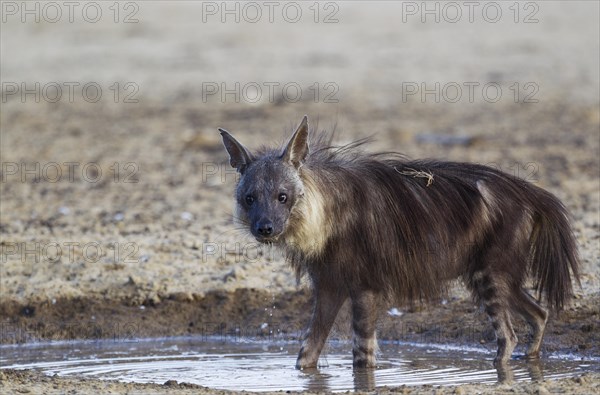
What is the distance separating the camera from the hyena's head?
25.2 ft

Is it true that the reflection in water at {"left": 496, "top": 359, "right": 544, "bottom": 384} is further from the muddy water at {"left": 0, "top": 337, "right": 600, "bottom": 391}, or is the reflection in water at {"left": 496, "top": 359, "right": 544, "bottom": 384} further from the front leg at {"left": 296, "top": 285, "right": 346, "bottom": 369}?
the front leg at {"left": 296, "top": 285, "right": 346, "bottom": 369}

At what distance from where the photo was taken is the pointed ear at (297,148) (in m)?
7.82

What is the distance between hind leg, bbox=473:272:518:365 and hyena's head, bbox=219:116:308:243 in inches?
57.5

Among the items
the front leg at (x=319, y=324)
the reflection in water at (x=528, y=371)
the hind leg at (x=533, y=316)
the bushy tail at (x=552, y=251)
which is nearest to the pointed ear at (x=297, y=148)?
the front leg at (x=319, y=324)

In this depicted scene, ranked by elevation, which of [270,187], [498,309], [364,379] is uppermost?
[270,187]

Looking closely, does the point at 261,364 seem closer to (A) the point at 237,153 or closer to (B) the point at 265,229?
(B) the point at 265,229

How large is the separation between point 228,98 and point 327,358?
1310cm

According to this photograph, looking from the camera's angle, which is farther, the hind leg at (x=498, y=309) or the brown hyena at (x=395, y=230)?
the hind leg at (x=498, y=309)

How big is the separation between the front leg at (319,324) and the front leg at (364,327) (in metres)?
0.21

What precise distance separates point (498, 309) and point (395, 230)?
92 cm

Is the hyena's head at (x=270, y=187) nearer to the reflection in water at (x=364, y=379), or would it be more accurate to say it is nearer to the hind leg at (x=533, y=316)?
the reflection in water at (x=364, y=379)

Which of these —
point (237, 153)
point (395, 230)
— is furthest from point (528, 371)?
point (237, 153)

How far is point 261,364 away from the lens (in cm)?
866

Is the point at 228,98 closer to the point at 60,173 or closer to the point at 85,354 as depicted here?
the point at 60,173
